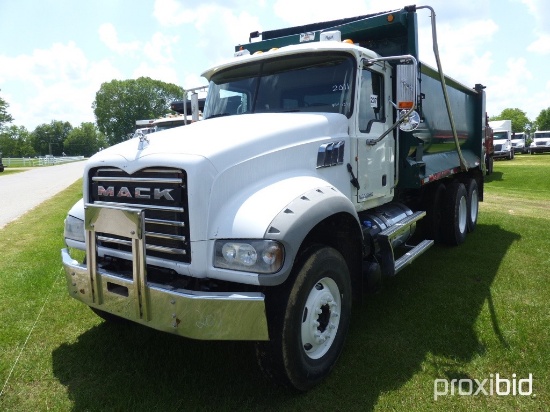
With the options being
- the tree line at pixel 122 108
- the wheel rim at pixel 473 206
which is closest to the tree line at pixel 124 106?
the tree line at pixel 122 108

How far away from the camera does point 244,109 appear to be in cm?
455

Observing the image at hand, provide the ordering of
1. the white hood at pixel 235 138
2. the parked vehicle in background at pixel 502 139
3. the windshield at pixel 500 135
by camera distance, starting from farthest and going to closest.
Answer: the windshield at pixel 500 135
the parked vehicle in background at pixel 502 139
the white hood at pixel 235 138

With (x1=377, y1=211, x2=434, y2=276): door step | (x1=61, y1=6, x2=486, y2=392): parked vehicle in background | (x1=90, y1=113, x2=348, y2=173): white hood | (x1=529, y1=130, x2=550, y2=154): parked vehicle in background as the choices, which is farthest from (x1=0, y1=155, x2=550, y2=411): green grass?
(x1=529, y1=130, x2=550, y2=154): parked vehicle in background

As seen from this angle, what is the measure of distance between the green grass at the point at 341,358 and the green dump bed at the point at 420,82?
1501 millimetres

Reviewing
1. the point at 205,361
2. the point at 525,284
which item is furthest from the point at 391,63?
the point at 205,361

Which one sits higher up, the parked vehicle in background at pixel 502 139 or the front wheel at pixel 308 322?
the parked vehicle in background at pixel 502 139

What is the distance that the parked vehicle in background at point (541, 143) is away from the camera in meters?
37.9

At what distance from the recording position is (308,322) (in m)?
3.16

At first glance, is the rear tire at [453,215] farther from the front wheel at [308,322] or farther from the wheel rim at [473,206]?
the front wheel at [308,322]

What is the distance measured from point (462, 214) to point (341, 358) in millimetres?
4936

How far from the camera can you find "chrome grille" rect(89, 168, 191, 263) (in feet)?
9.66

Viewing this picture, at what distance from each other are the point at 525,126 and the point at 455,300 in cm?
13290

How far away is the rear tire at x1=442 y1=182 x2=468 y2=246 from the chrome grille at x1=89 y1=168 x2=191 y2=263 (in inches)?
207

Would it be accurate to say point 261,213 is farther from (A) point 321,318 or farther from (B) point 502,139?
(B) point 502,139
